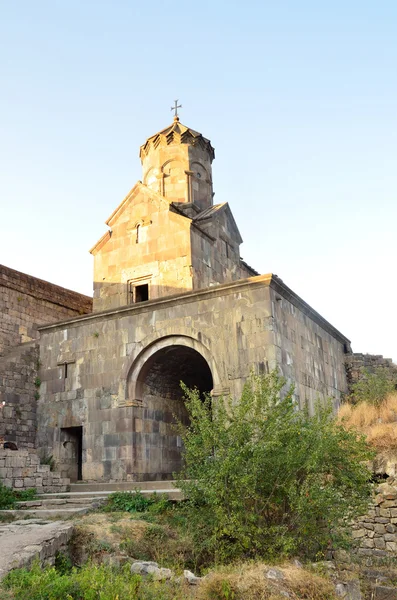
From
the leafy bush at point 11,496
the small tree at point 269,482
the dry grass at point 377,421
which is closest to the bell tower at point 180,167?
the dry grass at point 377,421

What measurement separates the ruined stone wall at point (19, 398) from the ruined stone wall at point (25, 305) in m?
2.35

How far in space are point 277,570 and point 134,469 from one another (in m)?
7.14

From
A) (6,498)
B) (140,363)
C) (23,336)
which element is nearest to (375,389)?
(140,363)

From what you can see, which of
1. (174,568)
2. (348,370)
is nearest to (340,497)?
(174,568)

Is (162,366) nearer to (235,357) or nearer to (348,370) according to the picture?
(235,357)

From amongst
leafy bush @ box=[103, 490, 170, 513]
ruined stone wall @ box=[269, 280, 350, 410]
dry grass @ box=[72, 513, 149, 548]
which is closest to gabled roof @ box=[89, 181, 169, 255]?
ruined stone wall @ box=[269, 280, 350, 410]

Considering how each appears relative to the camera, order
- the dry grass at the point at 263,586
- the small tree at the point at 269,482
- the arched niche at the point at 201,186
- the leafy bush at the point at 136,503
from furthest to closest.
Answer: the arched niche at the point at 201,186 → the leafy bush at the point at 136,503 → the small tree at the point at 269,482 → the dry grass at the point at 263,586

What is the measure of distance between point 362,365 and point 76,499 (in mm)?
9872

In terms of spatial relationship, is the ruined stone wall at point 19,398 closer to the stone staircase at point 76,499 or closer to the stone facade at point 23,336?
the stone facade at point 23,336

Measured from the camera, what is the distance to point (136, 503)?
964cm

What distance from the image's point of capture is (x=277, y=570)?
6.07m

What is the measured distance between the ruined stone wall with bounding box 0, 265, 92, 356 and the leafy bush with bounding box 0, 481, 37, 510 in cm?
636

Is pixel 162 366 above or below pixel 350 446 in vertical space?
above

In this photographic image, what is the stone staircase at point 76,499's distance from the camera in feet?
30.5
